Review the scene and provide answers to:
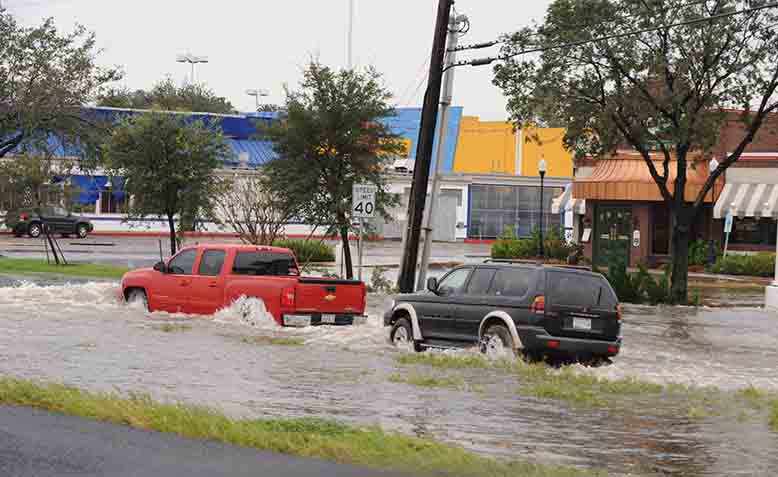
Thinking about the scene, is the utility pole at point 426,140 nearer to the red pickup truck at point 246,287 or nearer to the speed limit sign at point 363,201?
the speed limit sign at point 363,201

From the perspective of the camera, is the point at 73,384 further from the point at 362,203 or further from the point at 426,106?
the point at 426,106

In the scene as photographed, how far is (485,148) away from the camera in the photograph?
278 ft

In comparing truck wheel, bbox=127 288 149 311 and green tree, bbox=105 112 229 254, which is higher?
green tree, bbox=105 112 229 254

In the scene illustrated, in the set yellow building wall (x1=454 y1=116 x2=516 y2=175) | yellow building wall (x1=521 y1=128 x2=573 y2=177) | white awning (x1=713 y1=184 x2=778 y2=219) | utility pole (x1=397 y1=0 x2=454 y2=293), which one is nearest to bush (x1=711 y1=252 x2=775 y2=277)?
white awning (x1=713 y1=184 x2=778 y2=219)

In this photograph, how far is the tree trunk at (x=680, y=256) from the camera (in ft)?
110

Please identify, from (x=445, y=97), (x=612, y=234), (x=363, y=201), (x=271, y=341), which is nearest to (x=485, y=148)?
(x=612, y=234)

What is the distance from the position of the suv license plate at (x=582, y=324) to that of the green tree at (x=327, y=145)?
17766 millimetres

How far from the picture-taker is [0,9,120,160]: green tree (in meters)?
40.1

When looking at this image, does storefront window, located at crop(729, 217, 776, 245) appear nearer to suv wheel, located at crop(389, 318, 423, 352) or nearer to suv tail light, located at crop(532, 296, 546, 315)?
suv wheel, located at crop(389, 318, 423, 352)

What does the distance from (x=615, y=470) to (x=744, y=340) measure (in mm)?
Answer: 16535

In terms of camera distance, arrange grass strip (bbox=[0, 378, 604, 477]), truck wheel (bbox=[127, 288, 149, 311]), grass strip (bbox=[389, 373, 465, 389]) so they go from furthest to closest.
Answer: truck wheel (bbox=[127, 288, 149, 311]) < grass strip (bbox=[389, 373, 465, 389]) < grass strip (bbox=[0, 378, 604, 477])

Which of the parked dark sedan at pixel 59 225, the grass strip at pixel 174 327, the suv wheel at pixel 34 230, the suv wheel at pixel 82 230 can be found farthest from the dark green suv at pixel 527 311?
the suv wheel at pixel 82 230

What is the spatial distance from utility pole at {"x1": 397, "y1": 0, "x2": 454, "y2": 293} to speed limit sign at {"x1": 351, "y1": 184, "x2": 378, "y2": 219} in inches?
59.4

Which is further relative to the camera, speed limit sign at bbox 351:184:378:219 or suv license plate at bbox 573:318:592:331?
speed limit sign at bbox 351:184:378:219
